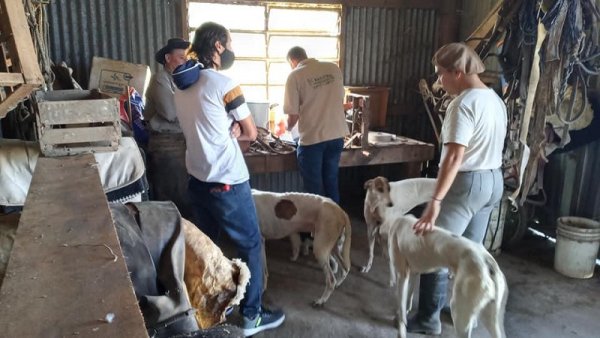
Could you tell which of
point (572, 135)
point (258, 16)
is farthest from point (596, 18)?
point (258, 16)

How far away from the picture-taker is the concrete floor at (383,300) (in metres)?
3.35

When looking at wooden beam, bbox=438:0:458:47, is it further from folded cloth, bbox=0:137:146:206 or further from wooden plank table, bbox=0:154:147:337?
wooden plank table, bbox=0:154:147:337

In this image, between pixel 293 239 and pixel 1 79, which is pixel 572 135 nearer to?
pixel 293 239

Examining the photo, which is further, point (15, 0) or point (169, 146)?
point (169, 146)

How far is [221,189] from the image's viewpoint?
283cm

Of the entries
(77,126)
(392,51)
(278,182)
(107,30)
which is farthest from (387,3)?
(77,126)

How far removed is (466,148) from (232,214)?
4.59 feet

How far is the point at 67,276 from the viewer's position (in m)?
0.99

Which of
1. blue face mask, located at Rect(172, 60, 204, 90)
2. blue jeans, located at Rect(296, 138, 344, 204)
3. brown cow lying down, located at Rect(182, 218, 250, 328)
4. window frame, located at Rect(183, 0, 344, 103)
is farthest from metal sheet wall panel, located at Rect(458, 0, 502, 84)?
brown cow lying down, located at Rect(182, 218, 250, 328)

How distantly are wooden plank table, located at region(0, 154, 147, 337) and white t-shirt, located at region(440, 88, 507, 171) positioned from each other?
72.2 inches

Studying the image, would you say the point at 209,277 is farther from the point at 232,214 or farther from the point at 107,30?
the point at 107,30

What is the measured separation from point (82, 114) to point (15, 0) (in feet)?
2.11

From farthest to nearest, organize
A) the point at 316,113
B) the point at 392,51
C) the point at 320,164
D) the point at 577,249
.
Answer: the point at 392,51 < the point at 320,164 < the point at 316,113 < the point at 577,249

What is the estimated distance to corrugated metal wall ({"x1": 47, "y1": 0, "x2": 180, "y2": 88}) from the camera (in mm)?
5164
